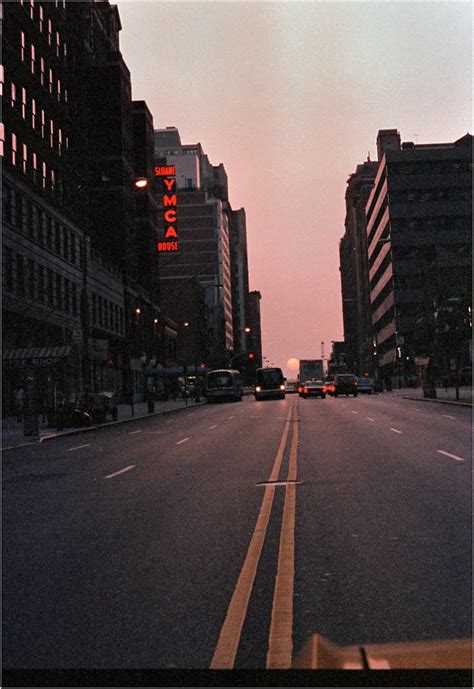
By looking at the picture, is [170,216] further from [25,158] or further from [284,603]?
[284,603]

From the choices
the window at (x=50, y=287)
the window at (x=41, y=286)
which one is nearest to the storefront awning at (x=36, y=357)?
the window at (x=41, y=286)

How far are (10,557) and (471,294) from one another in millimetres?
40462

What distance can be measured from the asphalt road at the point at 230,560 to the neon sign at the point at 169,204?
264ft

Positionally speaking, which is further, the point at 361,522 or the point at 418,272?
the point at 418,272

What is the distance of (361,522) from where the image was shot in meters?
8.34

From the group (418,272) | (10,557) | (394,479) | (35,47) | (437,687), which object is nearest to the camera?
(437,687)

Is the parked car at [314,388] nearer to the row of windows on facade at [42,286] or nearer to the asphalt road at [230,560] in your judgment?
the row of windows on facade at [42,286]

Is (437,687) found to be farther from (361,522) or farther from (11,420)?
(11,420)

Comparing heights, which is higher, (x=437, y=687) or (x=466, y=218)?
(x=466, y=218)

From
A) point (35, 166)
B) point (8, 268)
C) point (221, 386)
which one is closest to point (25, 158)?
point (35, 166)

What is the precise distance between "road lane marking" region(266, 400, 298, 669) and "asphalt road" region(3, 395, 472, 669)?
0.06 ft

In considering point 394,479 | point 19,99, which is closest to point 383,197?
point 19,99

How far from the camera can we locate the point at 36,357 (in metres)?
31.9

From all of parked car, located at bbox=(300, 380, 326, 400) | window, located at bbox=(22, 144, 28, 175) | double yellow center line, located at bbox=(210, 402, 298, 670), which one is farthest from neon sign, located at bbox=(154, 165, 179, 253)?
double yellow center line, located at bbox=(210, 402, 298, 670)
